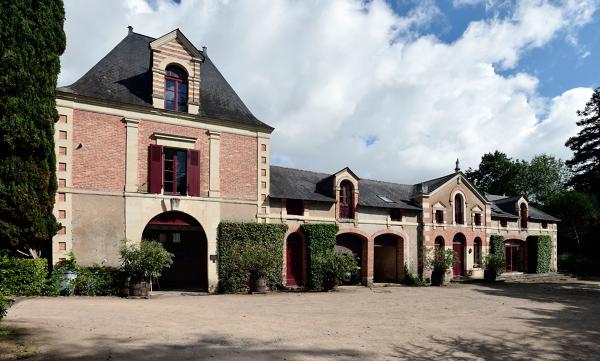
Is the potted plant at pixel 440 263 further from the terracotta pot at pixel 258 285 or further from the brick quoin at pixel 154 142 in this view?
the brick quoin at pixel 154 142

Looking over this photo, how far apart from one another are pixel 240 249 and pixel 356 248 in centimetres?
704

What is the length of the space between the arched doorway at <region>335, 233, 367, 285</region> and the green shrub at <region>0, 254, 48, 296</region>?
1265 cm

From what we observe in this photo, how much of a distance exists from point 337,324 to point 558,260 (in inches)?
1153

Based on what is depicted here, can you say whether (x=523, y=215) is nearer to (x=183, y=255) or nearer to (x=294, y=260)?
(x=294, y=260)

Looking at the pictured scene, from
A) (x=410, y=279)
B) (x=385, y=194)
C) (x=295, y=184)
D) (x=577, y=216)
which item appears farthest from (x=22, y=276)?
(x=577, y=216)

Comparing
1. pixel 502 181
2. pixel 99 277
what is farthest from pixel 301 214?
pixel 502 181

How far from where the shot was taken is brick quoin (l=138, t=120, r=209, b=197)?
15.7m

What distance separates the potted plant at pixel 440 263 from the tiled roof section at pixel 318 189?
2.68 metres

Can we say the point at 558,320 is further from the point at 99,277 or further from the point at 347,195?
the point at 99,277

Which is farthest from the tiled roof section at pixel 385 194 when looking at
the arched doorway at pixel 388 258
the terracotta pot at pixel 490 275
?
the terracotta pot at pixel 490 275

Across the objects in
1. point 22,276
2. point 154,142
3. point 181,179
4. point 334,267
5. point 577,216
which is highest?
point 154,142

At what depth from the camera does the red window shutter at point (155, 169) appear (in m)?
15.7

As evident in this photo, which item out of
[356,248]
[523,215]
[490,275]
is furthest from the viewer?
[523,215]

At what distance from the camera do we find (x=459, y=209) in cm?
2505
